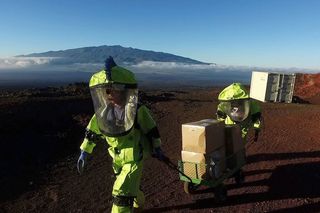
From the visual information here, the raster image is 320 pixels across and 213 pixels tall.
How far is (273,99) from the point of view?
2711cm

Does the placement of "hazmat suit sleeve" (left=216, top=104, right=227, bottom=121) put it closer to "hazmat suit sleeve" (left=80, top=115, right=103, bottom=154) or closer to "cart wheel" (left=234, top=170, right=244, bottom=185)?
"cart wheel" (left=234, top=170, right=244, bottom=185)

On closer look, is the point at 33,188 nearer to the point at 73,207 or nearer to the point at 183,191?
the point at 73,207

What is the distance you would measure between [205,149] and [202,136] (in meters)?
0.23

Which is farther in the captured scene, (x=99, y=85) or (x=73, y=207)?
(x=73, y=207)

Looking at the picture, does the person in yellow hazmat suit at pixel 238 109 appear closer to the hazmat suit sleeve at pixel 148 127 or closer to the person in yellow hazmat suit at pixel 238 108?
the person in yellow hazmat suit at pixel 238 108

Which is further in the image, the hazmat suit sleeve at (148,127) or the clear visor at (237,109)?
the clear visor at (237,109)

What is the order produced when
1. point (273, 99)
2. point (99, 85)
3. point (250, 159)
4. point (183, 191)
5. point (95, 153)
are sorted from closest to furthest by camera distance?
point (99, 85), point (183, 191), point (250, 159), point (95, 153), point (273, 99)

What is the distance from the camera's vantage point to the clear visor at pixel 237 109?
29.2ft

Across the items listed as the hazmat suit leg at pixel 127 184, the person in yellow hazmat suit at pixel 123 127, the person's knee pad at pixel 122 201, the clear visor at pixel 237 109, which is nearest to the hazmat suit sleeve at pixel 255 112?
the clear visor at pixel 237 109

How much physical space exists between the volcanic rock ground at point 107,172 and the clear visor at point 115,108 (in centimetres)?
216

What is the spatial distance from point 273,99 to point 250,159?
17.1 meters

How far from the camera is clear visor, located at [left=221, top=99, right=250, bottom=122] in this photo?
889cm

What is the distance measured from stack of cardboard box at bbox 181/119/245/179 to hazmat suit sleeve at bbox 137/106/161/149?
1.44 m

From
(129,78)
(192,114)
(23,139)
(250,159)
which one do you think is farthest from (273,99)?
(129,78)
